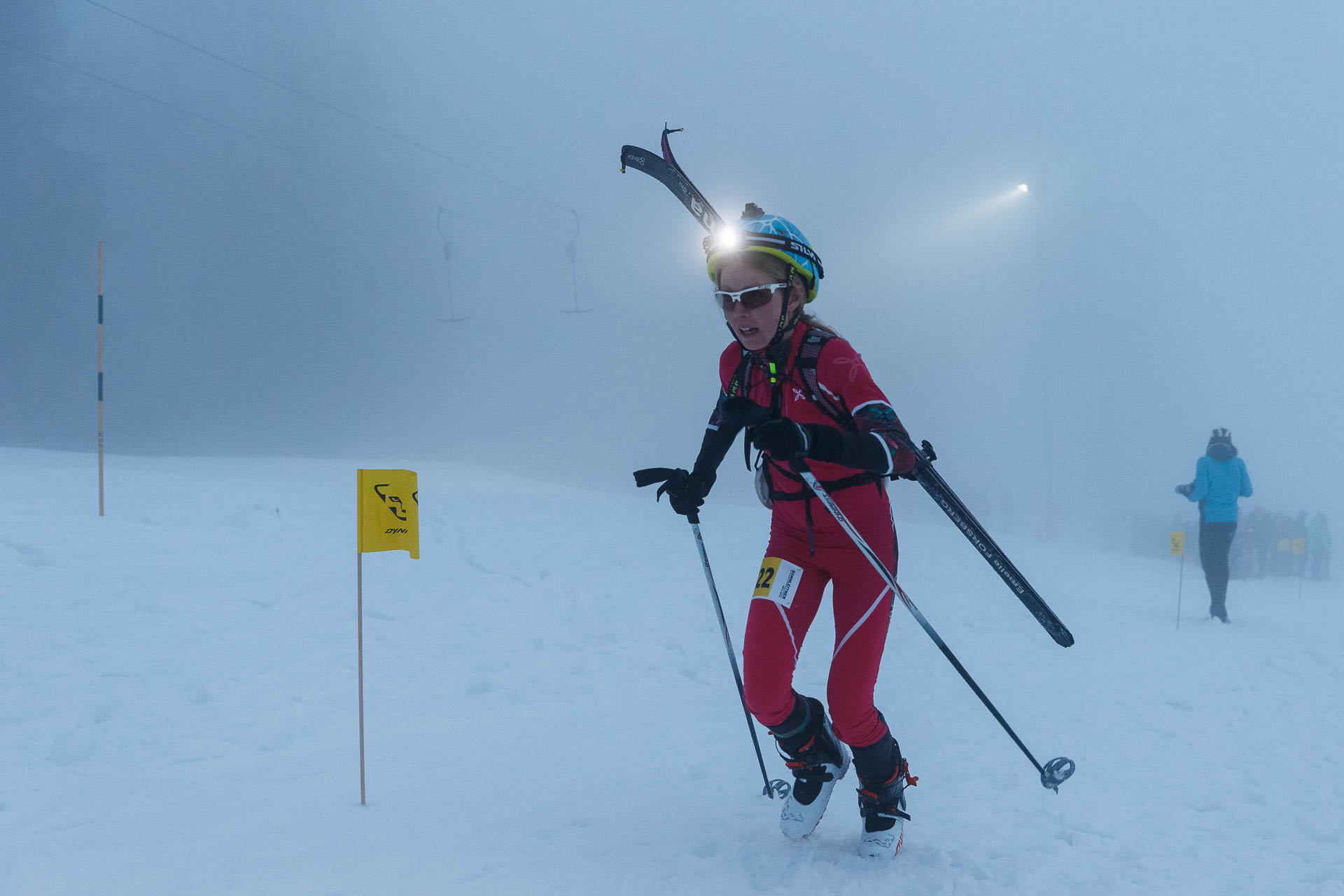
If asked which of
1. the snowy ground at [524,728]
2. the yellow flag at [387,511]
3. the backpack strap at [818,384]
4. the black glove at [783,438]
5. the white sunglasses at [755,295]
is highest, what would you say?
the white sunglasses at [755,295]

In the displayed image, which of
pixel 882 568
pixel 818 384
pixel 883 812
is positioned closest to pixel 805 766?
pixel 883 812

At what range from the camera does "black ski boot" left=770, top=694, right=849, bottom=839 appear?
3018mm

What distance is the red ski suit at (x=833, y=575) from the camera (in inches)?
112

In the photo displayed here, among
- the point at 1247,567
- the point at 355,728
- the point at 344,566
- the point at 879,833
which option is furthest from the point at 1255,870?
the point at 1247,567

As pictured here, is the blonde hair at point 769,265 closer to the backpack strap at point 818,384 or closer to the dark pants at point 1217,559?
the backpack strap at point 818,384


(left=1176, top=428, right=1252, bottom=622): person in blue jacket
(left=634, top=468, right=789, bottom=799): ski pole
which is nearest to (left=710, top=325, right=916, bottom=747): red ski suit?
(left=634, top=468, right=789, bottom=799): ski pole

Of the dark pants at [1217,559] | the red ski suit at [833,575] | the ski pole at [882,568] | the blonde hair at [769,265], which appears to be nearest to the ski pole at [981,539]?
the red ski suit at [833,575]

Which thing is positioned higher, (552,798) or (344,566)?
(344,566)

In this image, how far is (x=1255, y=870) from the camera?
290 centimetres

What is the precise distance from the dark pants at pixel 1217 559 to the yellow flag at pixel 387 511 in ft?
28.3

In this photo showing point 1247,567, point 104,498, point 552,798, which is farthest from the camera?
point 1247,567

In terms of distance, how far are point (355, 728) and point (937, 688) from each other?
376cm

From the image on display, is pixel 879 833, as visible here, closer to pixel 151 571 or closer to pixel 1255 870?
pixel 1255 870

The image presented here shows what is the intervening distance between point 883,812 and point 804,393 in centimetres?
148
